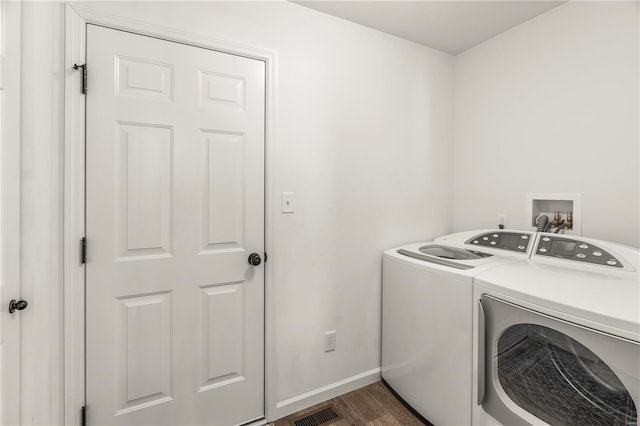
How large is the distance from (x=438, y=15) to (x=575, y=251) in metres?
1.55

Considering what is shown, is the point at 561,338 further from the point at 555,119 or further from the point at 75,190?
the point at 75,190

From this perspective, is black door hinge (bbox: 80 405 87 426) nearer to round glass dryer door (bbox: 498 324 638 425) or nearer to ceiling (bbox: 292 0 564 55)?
round glass dryer door (bbox: 498 324 638 425)

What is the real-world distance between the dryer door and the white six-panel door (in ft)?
3.83

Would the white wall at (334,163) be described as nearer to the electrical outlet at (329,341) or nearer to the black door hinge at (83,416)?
the electrical outlet at (329,341)

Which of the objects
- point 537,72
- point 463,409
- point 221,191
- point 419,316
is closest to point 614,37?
point 537,72

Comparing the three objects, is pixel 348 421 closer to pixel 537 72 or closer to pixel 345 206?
pixel 345 206

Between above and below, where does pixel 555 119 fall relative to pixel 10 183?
above

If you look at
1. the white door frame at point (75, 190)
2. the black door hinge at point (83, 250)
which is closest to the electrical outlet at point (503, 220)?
the white door frame at point (75, 190)

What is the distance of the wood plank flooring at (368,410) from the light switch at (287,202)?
1.20m

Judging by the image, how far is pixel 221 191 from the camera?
1.51 meters

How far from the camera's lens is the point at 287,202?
166 cm

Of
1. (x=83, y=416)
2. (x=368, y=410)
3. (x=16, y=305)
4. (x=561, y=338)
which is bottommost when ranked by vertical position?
(x=368, y=410)

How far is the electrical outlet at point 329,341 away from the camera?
5.94 feet

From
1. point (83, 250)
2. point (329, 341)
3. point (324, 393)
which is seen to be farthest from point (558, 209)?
point (83, 250)
